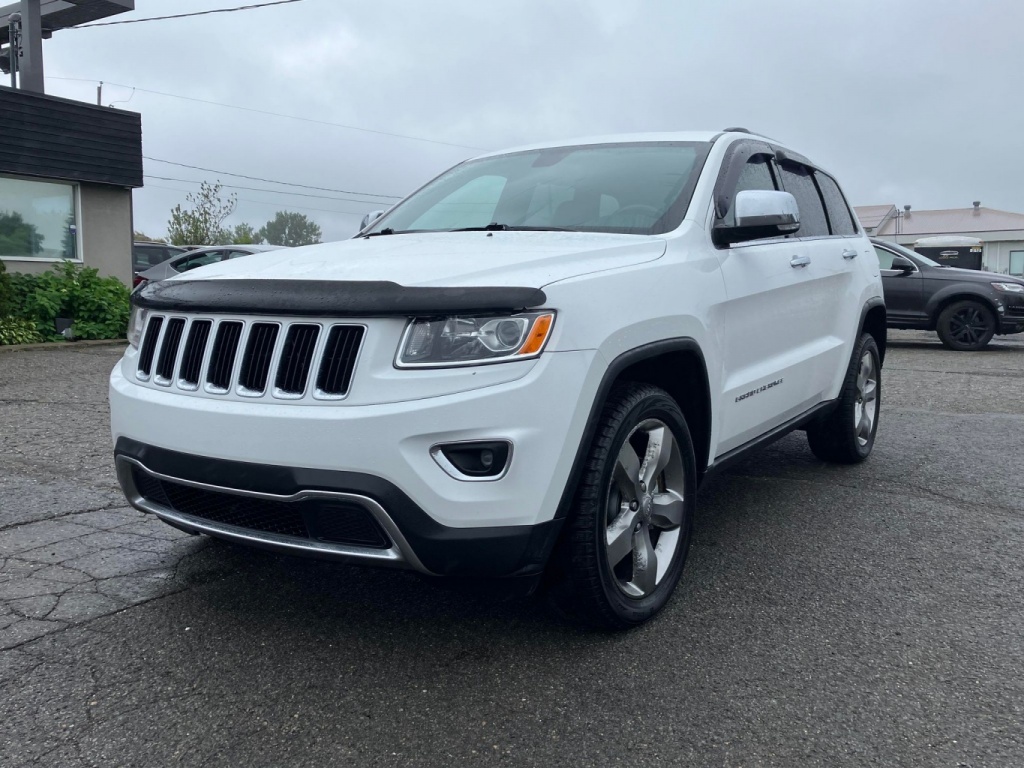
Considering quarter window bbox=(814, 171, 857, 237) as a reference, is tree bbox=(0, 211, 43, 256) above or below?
below

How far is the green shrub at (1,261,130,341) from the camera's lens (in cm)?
1348

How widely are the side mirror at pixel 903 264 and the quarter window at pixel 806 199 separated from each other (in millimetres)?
10593

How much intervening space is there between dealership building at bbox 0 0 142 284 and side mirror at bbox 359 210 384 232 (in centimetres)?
1155

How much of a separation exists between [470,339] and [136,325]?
141cm

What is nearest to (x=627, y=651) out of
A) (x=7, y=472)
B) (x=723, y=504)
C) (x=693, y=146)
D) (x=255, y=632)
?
(x=255, y=632)

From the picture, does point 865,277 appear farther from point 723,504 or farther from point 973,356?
point 973,356

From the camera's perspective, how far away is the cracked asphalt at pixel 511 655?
2.50 meters

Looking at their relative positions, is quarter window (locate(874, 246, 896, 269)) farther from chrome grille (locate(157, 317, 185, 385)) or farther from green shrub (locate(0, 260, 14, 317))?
chrome grille (locate(157, 317, 185, 385))

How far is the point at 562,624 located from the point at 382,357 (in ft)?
→ 3.98

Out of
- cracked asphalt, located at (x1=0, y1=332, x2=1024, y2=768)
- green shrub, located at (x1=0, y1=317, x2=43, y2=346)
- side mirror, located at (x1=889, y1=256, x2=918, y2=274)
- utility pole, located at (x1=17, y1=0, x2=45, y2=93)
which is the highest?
utility pole, located at (x1=17, y1=0, x2=45, y2=93)

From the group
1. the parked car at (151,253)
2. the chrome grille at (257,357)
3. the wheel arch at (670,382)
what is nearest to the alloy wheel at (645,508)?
the wheel arch at (670,382)

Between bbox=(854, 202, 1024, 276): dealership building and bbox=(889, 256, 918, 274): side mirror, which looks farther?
bbox=(854, 202, 1024, 276): dealership building

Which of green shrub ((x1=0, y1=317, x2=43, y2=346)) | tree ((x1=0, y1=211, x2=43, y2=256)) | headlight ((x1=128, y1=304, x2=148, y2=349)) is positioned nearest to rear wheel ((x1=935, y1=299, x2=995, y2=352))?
green shrub ((x1=0, y1=317, x2=43, y2=346))

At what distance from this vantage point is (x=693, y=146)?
4.21 metres
